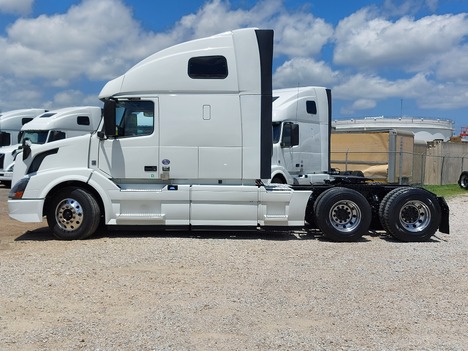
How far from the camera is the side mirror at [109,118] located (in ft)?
30.3

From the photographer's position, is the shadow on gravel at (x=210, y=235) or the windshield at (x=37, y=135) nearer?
the shadow on gravel at (x=210, y=235)

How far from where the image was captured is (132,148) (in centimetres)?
949

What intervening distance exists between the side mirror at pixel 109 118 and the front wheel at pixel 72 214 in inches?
48.1

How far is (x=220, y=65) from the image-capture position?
9.47 m

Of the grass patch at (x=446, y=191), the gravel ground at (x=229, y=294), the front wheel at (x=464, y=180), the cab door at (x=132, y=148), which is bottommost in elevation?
the grass patch at (x=446, y=191)

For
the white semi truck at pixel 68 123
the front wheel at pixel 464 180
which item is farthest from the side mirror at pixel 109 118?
the front wheel at pixel 464 180

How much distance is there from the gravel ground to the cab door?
1303 millimetres

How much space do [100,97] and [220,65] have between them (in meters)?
2.44

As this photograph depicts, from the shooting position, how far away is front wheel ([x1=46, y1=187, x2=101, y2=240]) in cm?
925

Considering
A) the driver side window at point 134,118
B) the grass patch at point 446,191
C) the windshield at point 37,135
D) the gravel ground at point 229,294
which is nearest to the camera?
the gravel ground at point 229,294

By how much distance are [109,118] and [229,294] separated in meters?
4.64

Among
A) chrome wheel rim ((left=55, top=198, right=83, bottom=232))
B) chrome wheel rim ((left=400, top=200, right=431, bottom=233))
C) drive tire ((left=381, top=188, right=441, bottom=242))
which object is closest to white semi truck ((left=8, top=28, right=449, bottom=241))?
chrome wheel rim ((left=55, top=198, right=83, bottom=232))

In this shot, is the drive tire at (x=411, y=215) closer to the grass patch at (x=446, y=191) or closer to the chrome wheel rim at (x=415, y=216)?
the chrome wheel rim at (x=415, y=216)

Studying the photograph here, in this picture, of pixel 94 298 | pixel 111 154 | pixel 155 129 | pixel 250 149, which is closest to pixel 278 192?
pixel 250 149
